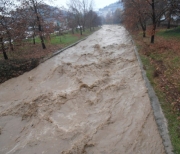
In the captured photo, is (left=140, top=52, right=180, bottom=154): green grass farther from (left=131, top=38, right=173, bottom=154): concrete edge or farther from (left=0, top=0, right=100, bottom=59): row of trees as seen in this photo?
(left=0, top=0, right=100, bottom=59): row of trees

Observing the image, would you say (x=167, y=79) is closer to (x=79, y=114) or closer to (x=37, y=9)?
(x=79, y=114)

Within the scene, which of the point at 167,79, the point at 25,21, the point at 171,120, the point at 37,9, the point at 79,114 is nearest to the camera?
the point at 171,120

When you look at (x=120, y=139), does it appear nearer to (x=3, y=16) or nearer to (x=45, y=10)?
(x=3, y=16)

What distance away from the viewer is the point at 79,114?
6.02 metres

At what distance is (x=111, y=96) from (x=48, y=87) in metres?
3.29

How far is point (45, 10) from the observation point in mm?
15859

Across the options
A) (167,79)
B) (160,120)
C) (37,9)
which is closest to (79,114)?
(160,120)

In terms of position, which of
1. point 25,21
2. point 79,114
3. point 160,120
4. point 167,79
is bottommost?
point 79,114

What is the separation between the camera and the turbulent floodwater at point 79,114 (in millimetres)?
4707

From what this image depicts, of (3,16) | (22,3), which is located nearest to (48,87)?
(3,16)

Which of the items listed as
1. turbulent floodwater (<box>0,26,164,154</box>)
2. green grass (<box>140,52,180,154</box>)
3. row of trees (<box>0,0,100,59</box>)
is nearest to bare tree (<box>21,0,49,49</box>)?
row of trees (<box>0,0,100,59</box>)

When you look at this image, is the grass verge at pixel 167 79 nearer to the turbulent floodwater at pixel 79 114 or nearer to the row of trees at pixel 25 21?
the turbulent floodwater at pixel 79 114

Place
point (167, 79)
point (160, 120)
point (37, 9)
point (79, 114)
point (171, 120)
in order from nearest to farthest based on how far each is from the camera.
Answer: point (171, 120), point (160, 120), point (79, 114), point (167, 79), point (37, 9)

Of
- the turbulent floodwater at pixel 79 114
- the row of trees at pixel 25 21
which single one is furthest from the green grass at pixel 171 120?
the row of trees at pixel 25 21
